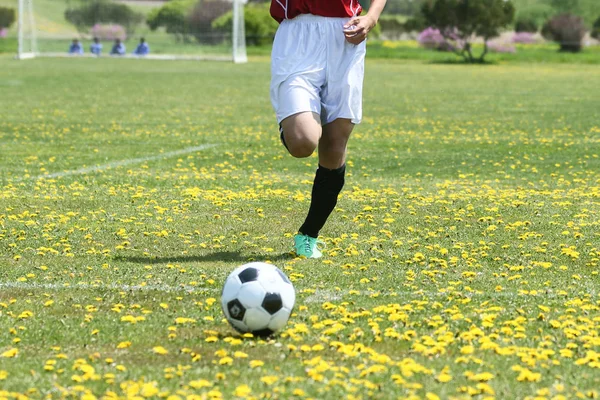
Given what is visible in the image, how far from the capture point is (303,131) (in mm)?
6383

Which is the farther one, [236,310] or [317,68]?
[317,68]

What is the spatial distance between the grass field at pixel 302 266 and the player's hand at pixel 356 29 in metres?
1.51

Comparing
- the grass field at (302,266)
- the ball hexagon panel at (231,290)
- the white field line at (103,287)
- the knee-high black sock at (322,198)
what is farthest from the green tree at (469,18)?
the ball hexagon panel at (231,290)

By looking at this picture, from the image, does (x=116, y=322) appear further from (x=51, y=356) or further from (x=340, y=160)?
(x=340, y=160)

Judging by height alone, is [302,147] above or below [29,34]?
above

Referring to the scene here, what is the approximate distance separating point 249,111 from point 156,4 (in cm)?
3669

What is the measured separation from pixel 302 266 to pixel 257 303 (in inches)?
69.5

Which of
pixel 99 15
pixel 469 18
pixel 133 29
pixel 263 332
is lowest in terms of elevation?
pixel 133 29

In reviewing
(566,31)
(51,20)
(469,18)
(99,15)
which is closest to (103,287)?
(99,15)

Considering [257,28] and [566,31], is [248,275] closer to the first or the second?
[257,28]

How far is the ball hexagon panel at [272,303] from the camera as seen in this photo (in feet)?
15.7

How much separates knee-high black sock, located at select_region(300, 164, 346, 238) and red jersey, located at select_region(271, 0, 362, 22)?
3.54ft

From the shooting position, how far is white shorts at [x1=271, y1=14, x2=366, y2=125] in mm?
6520

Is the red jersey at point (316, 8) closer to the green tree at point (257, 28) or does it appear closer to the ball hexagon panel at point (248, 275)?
the ball hexagon panel at point (248, 275)
